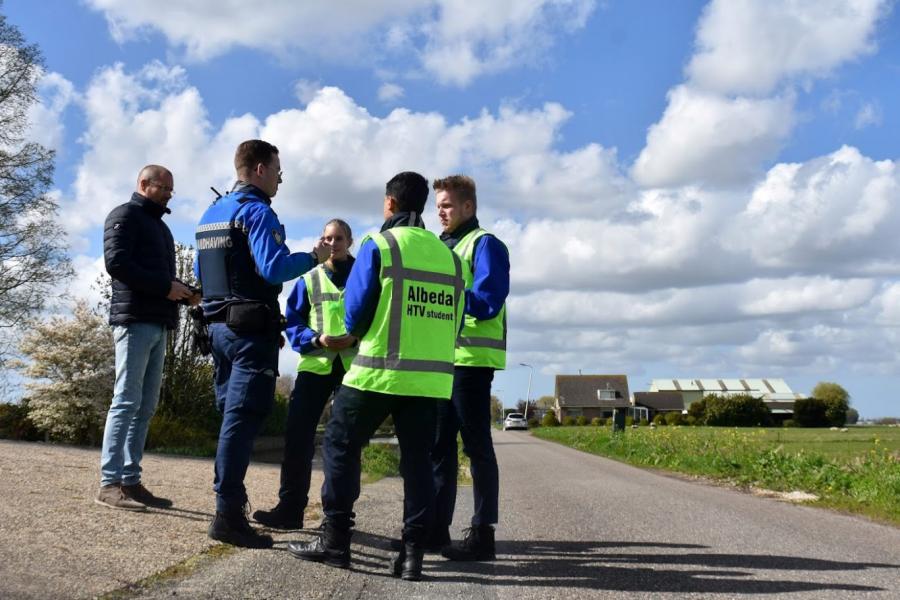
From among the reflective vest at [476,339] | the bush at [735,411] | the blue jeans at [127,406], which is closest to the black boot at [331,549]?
the reflective vest at [476,339]

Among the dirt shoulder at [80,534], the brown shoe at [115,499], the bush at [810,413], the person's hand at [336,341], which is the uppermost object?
the bush at [810,413]

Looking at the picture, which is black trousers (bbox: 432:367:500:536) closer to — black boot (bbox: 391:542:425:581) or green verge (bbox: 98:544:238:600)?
black boot (bbox: 391:542:425:581)

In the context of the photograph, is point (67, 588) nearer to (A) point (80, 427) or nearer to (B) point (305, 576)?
(B) point (305, 576)

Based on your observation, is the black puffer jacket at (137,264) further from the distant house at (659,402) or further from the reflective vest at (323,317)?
the distant house at (659,402)

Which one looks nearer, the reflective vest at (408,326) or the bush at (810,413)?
the reflective vest at (408,326)

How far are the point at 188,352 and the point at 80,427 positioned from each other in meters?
2.86

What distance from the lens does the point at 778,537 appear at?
18.4ft

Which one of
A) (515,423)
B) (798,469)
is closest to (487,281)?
(798,469)

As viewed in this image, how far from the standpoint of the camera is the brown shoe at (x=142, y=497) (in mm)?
5121

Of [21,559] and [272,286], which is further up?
[272,286]

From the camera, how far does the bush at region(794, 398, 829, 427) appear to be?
79562 millimetres

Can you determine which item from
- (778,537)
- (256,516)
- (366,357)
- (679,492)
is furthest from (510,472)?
(366,357)

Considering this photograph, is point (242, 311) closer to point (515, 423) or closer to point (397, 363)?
point (397, 363)

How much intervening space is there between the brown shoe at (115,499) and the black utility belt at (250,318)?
142 cm
